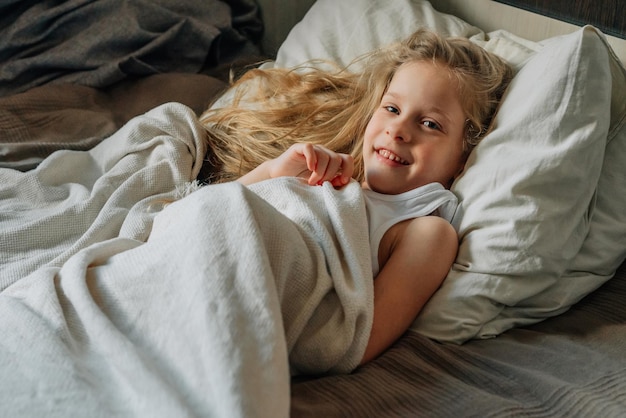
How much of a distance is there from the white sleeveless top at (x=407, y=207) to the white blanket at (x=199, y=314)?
61 mm

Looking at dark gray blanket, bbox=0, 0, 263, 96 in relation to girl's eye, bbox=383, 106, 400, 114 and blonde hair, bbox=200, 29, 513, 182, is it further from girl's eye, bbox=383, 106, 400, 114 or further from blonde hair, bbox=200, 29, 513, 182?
girl's eye, bbox=383, 106, 400, 114

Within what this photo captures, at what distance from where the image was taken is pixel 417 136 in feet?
4.08

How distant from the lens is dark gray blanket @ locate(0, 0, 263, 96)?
5.78ft

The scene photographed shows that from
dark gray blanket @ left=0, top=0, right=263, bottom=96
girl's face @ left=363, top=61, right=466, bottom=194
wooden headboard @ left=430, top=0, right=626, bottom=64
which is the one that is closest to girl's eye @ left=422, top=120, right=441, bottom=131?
girl's face @ left=363, top=61, right=466, bottom=194

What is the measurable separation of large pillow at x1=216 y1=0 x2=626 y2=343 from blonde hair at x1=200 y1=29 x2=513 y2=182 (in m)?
0.06

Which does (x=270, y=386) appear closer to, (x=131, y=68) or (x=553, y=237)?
(x=553, y=237)

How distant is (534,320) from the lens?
1151 mm

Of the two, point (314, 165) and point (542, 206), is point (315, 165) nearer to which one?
point (314, 165)

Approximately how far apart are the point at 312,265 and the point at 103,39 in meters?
1.01

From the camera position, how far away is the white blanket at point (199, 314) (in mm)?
811

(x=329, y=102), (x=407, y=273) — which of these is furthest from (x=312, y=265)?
(x=329, y=102)

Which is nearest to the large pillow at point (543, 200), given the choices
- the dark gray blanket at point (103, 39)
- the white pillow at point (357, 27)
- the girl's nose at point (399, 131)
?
the girl's nose at point (399, 131)

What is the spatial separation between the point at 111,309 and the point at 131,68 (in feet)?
3.24

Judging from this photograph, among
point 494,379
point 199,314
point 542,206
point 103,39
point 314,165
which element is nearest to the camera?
point 199,314
